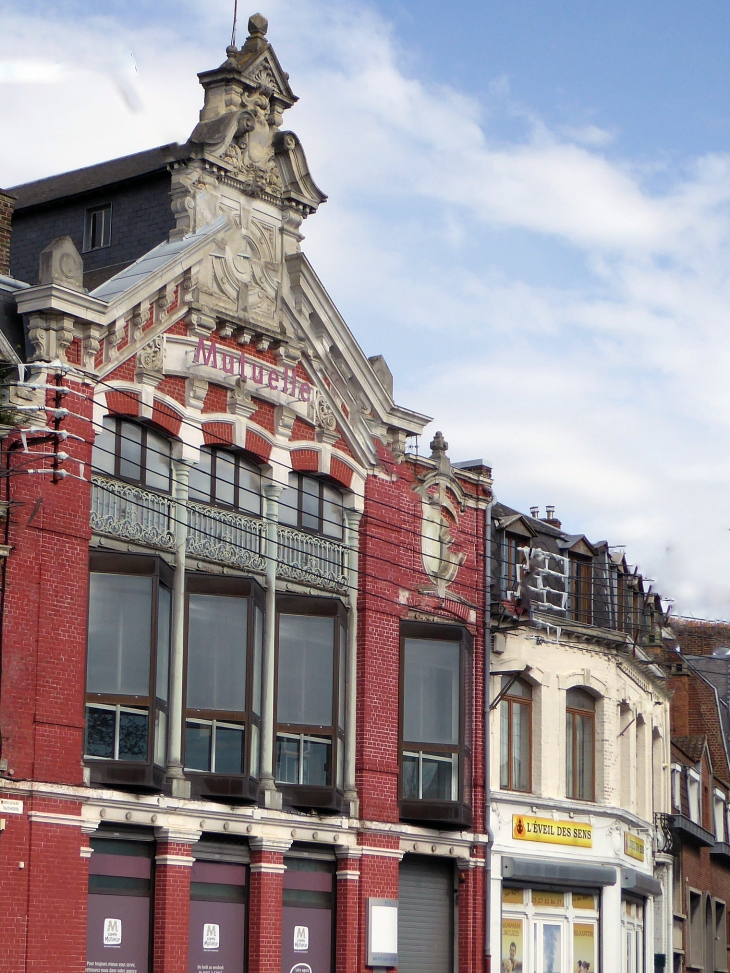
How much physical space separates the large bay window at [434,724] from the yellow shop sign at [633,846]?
6.82m

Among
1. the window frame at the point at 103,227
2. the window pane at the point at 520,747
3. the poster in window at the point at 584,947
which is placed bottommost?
the poster in window at the point at 584,947

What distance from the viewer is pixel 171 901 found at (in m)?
29.7

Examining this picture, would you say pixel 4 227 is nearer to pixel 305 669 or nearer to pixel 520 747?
pixel 305 669

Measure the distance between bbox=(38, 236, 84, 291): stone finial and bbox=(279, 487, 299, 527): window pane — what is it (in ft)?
20.8

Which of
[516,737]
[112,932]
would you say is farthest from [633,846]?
[112,932]

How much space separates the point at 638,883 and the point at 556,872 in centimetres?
Answer: 421

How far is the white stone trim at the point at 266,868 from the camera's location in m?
31.6

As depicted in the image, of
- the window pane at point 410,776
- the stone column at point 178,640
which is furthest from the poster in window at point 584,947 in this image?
the stone column at point 178,640

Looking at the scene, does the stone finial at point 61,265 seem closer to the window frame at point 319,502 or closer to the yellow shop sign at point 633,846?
the window frame at point 319,502

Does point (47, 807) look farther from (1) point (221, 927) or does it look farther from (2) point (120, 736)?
(1) point (221, 927)

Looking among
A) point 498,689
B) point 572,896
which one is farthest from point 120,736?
point 572,896

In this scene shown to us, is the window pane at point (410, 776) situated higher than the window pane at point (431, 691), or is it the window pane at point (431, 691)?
the window pane at point (431, 691)

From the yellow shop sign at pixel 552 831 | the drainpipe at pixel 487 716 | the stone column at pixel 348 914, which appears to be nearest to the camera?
the stone column at pixel 348 914

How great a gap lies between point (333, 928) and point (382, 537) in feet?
26.0
